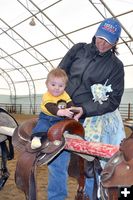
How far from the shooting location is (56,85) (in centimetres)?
246

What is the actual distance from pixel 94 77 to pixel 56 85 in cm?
37

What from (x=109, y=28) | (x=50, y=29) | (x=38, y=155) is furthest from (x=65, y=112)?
(x=50, y=29)

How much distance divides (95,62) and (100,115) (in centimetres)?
43

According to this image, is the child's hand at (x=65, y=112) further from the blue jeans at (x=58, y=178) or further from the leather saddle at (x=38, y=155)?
the blue jeans at (x=58, y=178)

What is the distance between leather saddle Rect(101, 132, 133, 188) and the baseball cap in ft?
3.60

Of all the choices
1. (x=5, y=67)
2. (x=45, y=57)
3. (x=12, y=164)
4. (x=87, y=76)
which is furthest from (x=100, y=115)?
(x=5, y=67)

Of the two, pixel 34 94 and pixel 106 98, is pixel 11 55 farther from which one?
pixel 106 98

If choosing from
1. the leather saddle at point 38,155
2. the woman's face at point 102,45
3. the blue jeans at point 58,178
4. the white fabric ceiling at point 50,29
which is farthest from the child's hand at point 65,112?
the white fabric ceiling at point 50,29

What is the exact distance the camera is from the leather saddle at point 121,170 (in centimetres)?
155

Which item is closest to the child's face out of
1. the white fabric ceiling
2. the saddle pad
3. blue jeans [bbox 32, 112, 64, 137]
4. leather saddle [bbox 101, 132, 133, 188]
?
blue jeans [bbox 32, 112, 64, 137]

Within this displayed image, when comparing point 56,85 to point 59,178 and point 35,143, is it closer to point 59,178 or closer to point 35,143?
point 35,143

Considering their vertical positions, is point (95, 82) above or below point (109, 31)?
below

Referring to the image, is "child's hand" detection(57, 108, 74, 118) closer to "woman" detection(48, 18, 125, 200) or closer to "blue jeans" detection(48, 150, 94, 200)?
"woman" detection(48, 18, 125, 200)

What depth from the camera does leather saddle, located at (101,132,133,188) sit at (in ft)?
5.10
